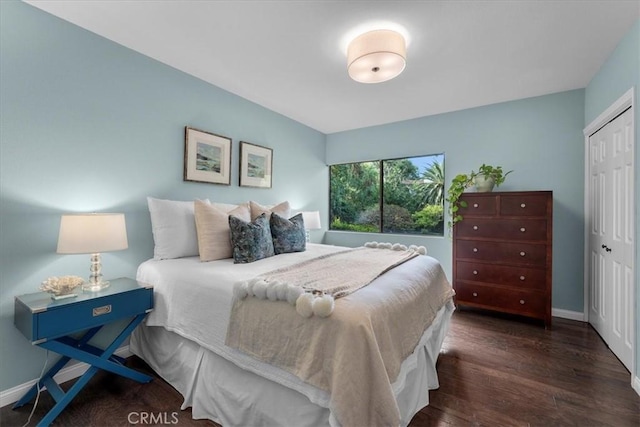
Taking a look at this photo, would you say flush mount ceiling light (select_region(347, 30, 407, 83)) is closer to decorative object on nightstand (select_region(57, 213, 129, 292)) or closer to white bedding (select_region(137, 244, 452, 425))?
white bedding (select_region(137, 244, 452, 425))

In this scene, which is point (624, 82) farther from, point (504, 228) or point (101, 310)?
point (101, 310)

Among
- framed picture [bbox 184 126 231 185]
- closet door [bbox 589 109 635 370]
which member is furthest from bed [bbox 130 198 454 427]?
closet door [bbox 589 109 635 370]

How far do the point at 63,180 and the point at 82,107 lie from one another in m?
0.56

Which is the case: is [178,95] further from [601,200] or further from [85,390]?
[601,200]

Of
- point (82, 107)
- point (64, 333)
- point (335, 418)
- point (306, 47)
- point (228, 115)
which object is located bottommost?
point (335, 418)

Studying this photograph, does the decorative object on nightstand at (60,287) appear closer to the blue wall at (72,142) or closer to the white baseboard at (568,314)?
the blue wall at (72,142)

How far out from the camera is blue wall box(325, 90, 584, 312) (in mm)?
3107

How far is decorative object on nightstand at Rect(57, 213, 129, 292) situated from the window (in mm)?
3462

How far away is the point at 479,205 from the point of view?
322cm

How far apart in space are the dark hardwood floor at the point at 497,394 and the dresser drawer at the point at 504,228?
3.38 feet

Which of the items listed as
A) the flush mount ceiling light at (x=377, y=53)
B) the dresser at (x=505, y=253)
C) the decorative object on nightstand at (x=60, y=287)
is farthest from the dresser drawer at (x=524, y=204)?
the decorative object on nightstand at (x=60, y=287)

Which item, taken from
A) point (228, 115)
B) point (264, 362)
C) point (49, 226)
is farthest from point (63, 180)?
point (264, 362)

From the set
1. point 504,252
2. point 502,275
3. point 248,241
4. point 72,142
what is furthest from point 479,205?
point 72,142

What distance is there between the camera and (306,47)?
2285 millimetres
